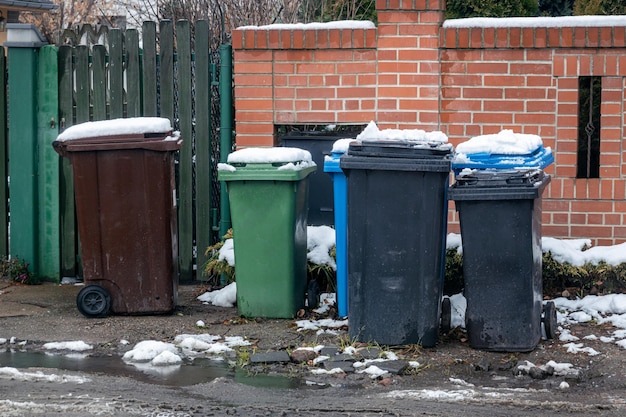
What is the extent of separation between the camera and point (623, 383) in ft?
18.6

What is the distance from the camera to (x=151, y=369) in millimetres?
6004

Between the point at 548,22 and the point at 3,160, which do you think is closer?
the point at 548,22

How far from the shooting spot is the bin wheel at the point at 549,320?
657cm

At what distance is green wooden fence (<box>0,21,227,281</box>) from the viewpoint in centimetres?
838

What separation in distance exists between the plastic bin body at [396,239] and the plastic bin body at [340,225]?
1.93ft

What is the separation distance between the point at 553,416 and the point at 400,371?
1.04 m

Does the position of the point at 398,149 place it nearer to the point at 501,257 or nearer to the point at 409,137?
the point at 409,137

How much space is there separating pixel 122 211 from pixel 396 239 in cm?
204

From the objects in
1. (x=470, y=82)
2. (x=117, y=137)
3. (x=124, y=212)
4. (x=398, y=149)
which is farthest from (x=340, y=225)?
(x=470, y=82)

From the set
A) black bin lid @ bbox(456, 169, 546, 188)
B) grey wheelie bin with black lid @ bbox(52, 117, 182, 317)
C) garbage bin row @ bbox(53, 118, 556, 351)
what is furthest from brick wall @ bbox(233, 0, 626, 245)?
black bin lid @ bbox(456, 169, 546, 188)

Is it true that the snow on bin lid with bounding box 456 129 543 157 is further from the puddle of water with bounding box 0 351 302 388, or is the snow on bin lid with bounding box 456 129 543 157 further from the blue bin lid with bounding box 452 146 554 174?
the puddle of water with bounding box 0 351 302 388

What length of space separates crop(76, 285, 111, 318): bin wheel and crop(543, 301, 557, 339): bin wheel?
9.79 ft

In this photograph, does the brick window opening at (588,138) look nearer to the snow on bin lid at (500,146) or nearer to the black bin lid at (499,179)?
the snow on bin lid at (500,146)

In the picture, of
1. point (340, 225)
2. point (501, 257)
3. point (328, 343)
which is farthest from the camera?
point (340, 225)
